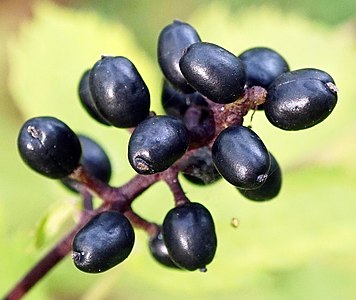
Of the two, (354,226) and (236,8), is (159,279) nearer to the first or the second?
(354,226)

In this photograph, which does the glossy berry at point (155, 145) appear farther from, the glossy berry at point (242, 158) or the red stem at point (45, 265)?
the red stem at point (45, 265)

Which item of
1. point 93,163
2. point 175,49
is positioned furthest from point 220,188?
point 175,49

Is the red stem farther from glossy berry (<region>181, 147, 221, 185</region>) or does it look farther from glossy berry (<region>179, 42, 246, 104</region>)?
glossy berry (<region>179, 42, 246, 104</region>)

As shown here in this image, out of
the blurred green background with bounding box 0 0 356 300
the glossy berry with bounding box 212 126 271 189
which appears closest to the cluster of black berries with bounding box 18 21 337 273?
the glossy berry with bounding box 212 126 271 189

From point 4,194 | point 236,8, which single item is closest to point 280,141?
point 4,194

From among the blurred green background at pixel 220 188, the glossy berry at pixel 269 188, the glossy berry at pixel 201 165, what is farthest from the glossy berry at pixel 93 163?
the glossy berry at pixel 269 188
